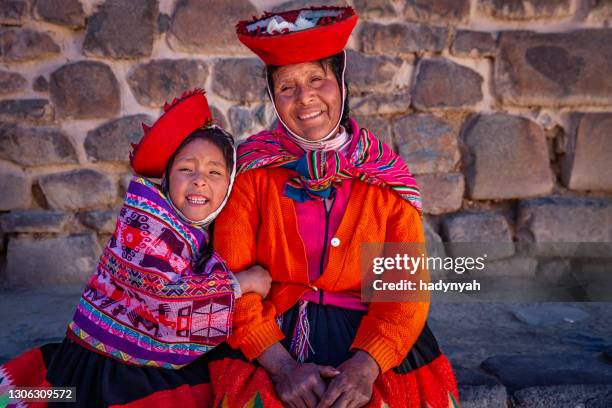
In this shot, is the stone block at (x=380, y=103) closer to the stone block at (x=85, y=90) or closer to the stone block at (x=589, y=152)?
the stone block at (x=589, y=152)

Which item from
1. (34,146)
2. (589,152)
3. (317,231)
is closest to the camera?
(317,231)

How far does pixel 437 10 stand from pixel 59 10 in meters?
1.90

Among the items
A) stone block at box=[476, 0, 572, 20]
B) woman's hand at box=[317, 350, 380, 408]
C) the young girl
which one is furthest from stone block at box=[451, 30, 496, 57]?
woman's hand at box=[317, 350, 380, 408]

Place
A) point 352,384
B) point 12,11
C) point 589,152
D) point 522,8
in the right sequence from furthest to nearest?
point 589,152 < point 522,8 < point 12,11 < point 352,384

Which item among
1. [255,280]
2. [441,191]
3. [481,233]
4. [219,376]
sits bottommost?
[219,376]

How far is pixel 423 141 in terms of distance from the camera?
303cm

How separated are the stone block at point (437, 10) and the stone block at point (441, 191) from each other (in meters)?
0.82

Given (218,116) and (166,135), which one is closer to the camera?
(166,135)

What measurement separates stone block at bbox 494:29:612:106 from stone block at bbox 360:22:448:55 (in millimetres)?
351

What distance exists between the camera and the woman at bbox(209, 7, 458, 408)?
151 cm

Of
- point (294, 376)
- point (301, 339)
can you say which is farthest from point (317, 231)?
point (294, 376)

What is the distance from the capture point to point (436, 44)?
2.98m

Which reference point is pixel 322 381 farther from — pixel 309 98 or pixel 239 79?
pixel 239 79

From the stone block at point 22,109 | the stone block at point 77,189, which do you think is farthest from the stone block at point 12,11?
the stone block at point 77,189
